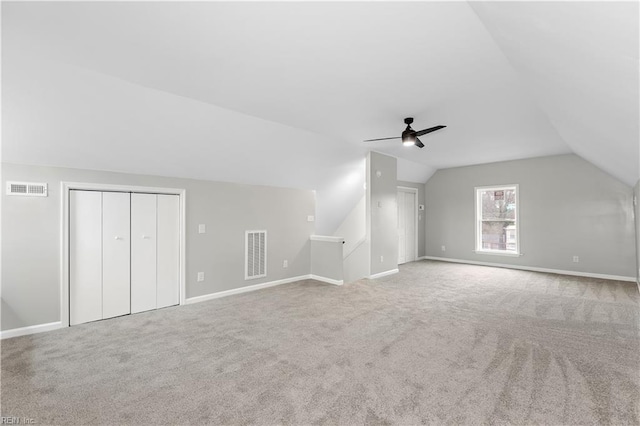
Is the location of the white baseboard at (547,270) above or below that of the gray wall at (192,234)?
below

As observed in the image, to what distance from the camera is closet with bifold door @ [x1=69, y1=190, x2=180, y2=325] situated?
340cm

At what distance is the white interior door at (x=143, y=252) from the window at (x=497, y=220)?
23.0 feet

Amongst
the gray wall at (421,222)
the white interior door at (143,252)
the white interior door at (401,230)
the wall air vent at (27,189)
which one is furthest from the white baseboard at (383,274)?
the wall air vent at (27,189)

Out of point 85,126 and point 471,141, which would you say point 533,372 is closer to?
point 471,141

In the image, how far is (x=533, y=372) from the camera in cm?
230

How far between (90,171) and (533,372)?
194 inches

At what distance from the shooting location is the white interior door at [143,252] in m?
3.78

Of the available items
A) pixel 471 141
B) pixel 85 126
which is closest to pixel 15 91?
pixel 85 126

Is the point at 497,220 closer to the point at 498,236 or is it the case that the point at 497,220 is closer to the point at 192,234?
the point at 498,236

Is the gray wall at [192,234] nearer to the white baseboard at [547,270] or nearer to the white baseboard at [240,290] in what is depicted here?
the white baseboard at [240,290]

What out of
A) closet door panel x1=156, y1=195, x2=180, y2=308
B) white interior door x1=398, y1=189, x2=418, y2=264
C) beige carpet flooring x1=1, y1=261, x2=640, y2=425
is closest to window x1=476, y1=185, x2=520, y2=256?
white interior door x1=398, y1=189, x2=418, y2=264

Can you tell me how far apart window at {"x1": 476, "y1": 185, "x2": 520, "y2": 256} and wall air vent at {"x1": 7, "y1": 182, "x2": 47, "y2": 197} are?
8073mm

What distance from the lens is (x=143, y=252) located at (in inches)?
152

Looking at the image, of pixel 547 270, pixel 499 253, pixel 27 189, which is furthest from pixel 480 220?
pixel 27 189
